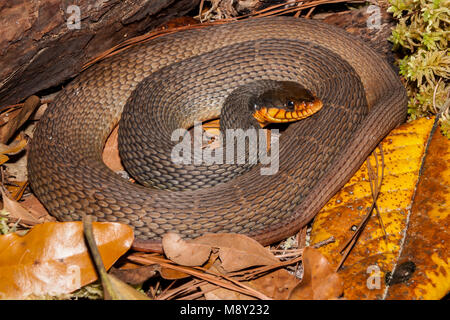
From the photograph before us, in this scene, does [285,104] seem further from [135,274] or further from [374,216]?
[135,274]

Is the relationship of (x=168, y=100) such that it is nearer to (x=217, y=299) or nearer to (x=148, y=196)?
(x=148, y=196)

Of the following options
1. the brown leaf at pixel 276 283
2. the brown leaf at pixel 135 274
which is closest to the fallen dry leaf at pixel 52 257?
the brown leaf at pixel 135 274

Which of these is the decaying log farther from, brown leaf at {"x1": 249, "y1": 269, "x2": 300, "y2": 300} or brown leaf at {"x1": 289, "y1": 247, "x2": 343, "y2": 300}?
brown leaf at {"x1": 289, "y1": 247, "x2": 343, "y2": 300}

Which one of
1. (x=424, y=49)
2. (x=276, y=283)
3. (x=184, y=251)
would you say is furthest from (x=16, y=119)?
(x=424, y=49)

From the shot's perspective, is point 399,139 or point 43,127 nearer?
point 399,139

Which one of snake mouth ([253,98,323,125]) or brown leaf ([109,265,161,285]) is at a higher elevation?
brown leaf ([109,265,161,285])

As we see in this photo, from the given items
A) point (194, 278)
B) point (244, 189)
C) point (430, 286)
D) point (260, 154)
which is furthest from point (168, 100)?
point (430, 286)

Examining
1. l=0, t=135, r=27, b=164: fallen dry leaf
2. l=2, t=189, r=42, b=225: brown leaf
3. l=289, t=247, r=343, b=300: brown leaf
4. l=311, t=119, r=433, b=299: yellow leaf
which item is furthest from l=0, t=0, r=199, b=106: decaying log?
l=289, t=247, r=343, b=300: brown leaf
